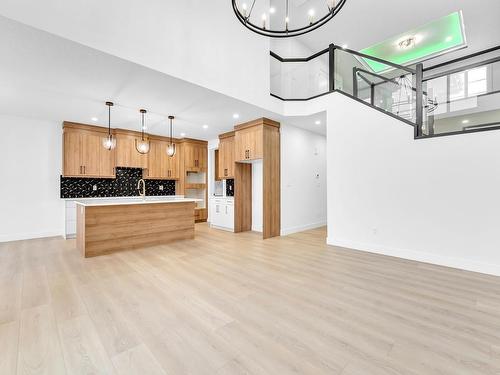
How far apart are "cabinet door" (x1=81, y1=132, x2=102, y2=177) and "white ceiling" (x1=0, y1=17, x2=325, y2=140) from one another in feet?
1.47

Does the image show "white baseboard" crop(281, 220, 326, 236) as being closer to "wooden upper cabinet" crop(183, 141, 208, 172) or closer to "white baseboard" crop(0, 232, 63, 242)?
"wooden upper cabinet" crop(183, 141, 208, 172)

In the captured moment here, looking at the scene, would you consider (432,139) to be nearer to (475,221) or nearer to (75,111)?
(475,221)

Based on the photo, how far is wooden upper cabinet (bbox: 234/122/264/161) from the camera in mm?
5637

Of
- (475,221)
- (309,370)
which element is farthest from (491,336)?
(475,221)

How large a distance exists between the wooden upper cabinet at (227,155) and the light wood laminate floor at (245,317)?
10.7ft

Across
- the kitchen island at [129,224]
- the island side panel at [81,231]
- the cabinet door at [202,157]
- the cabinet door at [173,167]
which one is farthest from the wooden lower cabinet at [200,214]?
the island side panel at [81,231]

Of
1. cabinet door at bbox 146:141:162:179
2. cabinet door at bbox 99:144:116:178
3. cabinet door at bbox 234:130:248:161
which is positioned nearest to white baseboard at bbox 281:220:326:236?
cabinet door at bbox 234:130:248:161

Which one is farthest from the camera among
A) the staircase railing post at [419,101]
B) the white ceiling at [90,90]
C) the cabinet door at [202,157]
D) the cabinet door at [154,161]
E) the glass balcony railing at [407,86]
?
the cabinet door at [202,157]

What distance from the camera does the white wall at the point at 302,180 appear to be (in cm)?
612

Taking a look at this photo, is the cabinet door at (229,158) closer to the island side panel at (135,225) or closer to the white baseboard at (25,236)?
the island side panel at (135,225)

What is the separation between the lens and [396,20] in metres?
6.07

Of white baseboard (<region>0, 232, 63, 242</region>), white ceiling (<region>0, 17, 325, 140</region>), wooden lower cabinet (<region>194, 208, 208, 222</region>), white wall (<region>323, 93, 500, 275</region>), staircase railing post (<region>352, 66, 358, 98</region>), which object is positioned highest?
staircase railing post (<region>352, 66, 358, 98</region>)

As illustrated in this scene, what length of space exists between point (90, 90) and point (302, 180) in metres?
5.29

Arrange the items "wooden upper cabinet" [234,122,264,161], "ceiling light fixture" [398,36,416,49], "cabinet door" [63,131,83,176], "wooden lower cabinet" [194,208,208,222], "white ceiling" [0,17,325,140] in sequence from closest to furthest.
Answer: "white ceiling" [0,17,325,140], "wooden upper cabinet" [234,122,264,161], "cabinet door" [63,131,83,176], "ceiling light fixture" [398,36,416,49], "wooden lower cabinet" [194,208,208,222]
